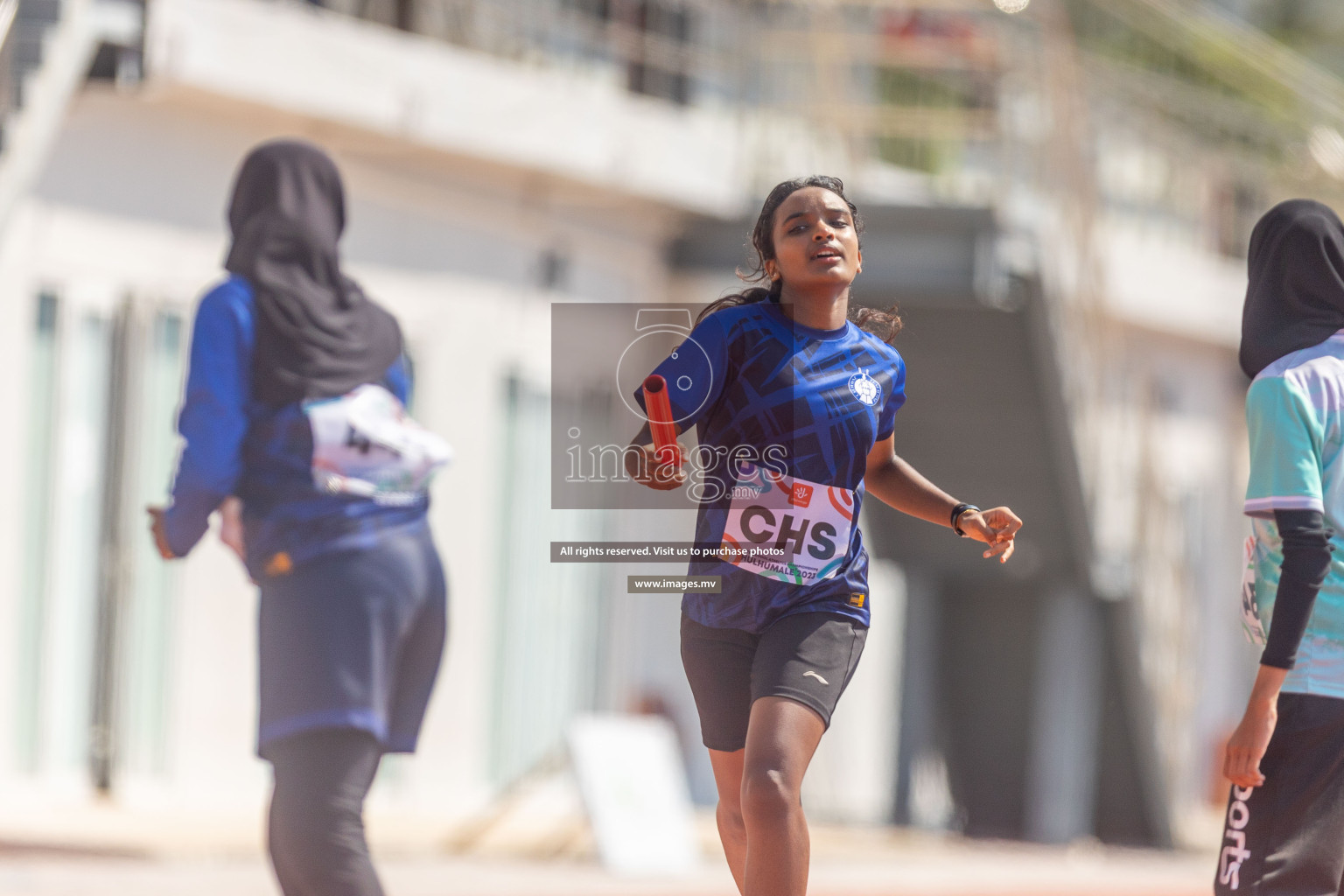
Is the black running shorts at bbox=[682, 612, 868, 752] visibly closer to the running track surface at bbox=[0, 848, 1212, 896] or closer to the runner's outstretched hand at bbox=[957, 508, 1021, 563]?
the runner's outstretched hand at bbox=[957, 508, 1021, 563]

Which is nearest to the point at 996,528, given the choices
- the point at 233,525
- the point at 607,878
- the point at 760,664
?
the point at 760,664

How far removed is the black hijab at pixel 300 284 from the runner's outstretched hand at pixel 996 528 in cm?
151

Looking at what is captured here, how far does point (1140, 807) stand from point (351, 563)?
9.47 meters

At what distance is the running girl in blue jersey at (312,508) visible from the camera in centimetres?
474

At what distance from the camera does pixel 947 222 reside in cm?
1190

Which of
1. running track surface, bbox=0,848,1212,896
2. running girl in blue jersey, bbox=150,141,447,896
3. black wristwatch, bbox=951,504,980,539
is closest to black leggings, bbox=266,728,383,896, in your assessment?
running girl in blue jersey, bbox=150,141,447,896

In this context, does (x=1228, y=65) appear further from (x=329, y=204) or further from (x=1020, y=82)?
(x=329, y=204)

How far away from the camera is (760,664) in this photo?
4.31 m

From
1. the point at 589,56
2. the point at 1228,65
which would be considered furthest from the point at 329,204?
the point at 1228,65

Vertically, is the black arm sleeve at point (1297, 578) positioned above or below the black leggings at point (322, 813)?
above

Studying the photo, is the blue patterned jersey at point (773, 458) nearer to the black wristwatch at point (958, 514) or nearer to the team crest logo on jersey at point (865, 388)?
the team crest logo on jersey at point (865, 388)

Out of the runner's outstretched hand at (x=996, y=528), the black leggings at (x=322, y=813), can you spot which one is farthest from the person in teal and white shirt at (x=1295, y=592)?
the black leggings at (x=322, y=813)

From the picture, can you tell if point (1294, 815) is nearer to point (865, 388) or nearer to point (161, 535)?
point (865, 388)

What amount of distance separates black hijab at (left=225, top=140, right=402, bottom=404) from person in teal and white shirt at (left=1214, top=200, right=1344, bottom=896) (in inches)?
80.2
